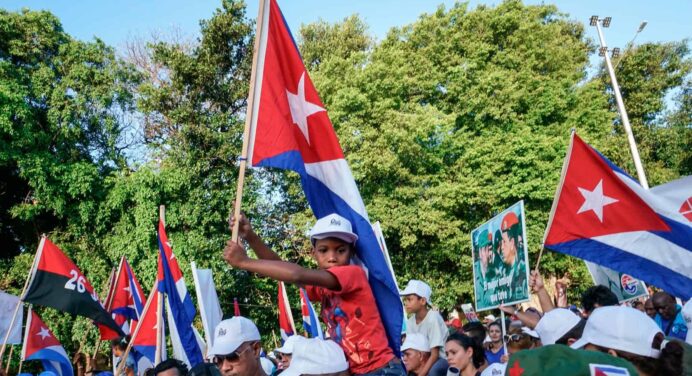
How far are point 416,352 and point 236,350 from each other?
268 cm

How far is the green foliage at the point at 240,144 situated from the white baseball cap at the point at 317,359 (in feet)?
65.6

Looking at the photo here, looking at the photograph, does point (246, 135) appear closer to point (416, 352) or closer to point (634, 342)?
point (634, 342)

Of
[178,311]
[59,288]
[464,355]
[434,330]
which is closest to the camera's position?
[464,355]

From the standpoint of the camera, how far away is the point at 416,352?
6691 millimetres

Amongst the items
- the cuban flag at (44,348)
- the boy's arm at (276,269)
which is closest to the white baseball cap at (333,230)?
the boy's arm at (276,269)

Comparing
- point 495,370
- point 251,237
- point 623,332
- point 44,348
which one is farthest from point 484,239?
point 44,348

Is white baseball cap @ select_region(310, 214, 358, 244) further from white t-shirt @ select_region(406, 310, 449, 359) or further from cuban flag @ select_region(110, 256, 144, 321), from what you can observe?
cuban flag @ select_region(110, 256, 144, 321)

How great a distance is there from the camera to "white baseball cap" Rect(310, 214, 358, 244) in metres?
4.05

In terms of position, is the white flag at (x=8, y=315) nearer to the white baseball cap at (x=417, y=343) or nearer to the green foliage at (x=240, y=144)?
the white baseball cap at (x=417, y=343)

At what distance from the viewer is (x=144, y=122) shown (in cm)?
2728

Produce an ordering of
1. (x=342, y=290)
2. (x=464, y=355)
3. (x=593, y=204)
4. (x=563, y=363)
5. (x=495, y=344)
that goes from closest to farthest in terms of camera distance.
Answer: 1. (x=563, y=363)
2. (x=342, y=290)
3. (x=464, y=355)
4. (x=593, y=204)
5. (x=495, y=344)

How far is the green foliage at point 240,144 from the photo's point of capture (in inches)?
931

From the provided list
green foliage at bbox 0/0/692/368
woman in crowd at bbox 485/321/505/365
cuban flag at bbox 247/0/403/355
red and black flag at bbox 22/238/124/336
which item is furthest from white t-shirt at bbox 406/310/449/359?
green foliage at bbox 0/0/692/368

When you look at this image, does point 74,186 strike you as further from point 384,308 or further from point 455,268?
point 384,308
